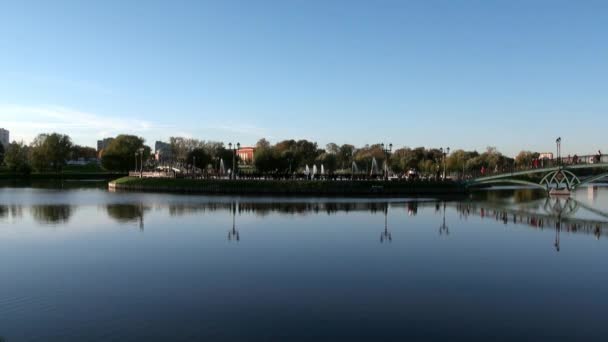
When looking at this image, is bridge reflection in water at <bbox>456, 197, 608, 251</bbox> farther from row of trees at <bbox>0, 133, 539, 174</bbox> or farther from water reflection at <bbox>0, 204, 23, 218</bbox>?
row of trees at <bbox>0, 133, 539, 174</bbox>

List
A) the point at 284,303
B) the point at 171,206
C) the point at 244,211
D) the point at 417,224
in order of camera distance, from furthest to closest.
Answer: the point at 171,206, the point at 244,211, the point at 417,224, the point at 284,303

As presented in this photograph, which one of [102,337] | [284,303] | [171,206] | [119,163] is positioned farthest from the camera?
[119,163]

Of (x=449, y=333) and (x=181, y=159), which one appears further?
(x=181, y=159)

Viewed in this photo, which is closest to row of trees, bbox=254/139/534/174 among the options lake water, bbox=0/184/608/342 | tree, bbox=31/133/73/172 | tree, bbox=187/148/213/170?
tree, bbox=187/148/213/170

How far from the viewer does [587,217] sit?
123 ft

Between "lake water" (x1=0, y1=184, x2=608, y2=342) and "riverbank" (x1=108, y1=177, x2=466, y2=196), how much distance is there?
2856cm

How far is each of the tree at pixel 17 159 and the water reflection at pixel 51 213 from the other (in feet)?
237

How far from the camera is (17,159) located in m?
105

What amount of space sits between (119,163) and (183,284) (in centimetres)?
9919

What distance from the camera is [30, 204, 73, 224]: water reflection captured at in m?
30.2

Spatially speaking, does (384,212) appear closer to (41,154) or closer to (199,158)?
(199,158)

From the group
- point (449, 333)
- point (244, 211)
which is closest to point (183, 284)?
point (449, 333)

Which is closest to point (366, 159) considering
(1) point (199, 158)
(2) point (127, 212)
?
(1) point (199, 158)

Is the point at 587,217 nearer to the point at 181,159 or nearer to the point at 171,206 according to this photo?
the point at 171,206
